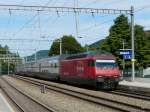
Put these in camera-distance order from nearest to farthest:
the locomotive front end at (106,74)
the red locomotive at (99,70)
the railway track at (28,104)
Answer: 1. the railway track at (28,104)
2. the locomotive front end at (106,74)
3. the red locomotive at (99,70)

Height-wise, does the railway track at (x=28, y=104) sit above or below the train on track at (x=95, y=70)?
below

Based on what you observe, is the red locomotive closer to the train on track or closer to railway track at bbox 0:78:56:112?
the train on track

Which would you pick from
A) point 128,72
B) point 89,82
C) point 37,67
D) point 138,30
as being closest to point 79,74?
point 89,82

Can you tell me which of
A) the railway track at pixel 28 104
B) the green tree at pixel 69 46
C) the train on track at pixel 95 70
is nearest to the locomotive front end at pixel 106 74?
the train on track at pixel 95 70

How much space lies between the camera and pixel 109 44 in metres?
83.1

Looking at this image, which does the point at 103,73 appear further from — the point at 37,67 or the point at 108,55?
the point at 37,67

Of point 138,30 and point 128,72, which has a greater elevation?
point 138,30

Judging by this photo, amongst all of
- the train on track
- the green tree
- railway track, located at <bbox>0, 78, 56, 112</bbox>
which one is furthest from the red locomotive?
the green tree

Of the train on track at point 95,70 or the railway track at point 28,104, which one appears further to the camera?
the train on track at point 95,70

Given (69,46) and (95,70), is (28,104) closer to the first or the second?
(95,70)

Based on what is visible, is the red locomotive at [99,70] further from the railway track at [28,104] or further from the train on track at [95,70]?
the railway track at [28,104]

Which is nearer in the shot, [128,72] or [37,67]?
[37,67]

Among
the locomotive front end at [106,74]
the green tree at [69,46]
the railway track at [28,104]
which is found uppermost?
the green tree at [69,46]

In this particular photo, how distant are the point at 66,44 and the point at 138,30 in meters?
40.3
